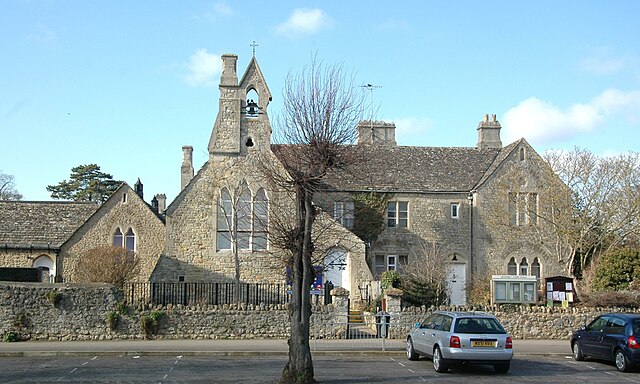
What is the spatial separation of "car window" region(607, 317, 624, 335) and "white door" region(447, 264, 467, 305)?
Result: 1944cm

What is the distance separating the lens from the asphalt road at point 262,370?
17016 mm

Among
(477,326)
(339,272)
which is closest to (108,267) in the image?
(339,272)

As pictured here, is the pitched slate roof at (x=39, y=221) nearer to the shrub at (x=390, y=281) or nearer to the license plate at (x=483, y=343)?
the shrub at (x=390, y=281)

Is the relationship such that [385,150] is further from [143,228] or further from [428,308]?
[428,308]

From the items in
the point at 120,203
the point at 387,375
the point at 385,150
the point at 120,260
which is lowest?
the point at 387,375

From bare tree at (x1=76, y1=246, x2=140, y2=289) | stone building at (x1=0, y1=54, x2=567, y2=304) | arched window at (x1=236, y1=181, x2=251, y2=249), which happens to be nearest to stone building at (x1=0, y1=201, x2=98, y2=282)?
stone building at (x1=0, y1=54, x2=567, y2=304)

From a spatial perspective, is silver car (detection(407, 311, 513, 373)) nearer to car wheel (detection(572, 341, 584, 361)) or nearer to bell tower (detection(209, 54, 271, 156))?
car wheel (detection(572, 341, 584, 361))

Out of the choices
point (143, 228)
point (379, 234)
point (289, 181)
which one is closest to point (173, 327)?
point (289, 181)

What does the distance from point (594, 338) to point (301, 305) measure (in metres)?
9.22

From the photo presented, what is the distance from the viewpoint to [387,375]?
17781 mm

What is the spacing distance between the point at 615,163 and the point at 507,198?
247 inches

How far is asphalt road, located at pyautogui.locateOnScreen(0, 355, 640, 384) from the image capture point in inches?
670

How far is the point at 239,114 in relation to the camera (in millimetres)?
34969

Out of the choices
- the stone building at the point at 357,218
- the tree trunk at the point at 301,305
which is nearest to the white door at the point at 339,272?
the stone building at the point at 357,218
